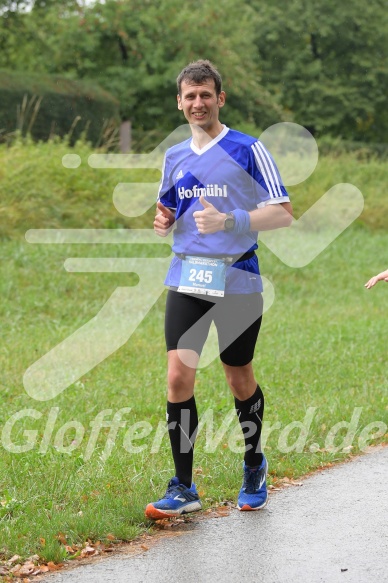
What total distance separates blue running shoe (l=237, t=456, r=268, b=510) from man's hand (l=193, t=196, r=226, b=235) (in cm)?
137

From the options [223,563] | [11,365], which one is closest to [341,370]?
[11,365]

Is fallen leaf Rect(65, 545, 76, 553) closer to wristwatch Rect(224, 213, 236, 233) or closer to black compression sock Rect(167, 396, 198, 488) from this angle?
black compression sock Rect(167, 396, 198, 488)

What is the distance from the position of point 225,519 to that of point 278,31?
3873cm

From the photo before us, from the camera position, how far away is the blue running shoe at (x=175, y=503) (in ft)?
17.1

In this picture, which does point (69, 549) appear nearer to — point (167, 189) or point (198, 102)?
point (167, 189)

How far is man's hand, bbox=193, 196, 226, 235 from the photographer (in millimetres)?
5074

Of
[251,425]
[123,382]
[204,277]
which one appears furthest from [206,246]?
[123,382]

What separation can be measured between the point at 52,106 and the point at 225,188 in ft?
54.9

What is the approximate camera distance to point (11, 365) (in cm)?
932

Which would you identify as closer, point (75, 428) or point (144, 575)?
point (144, 575)

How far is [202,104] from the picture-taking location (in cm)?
530

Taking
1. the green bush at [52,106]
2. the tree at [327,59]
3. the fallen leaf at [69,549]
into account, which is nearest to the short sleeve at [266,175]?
the fallen leaf at [69,549]

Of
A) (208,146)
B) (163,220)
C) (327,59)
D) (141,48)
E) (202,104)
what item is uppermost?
(327,59)

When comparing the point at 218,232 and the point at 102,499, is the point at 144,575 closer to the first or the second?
the point at 102,499
